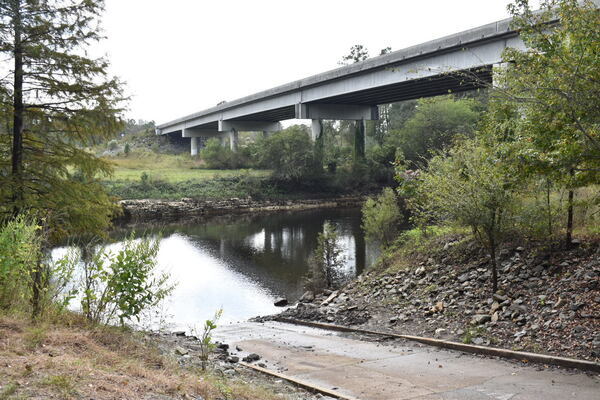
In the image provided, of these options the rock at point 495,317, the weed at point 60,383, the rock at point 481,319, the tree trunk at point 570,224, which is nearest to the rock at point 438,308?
the rock at point 481,319

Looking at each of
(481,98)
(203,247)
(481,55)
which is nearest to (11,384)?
(203,247)

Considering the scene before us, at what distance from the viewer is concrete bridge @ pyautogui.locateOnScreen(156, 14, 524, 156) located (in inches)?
1174

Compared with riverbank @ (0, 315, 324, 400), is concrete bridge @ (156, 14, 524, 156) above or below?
above

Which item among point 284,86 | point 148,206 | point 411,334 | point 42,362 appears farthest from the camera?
point 284,86

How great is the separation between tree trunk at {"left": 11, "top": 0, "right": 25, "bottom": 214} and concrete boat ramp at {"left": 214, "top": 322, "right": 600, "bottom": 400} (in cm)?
624

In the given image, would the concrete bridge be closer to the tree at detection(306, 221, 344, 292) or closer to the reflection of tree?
the tree at detection(306, 221, 344, 292)

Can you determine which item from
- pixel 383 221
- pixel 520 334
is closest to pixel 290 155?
pixel 383 221

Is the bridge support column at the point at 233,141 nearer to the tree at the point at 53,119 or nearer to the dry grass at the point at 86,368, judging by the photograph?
the tree at the point at 53,119

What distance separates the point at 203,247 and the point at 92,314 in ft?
77.0

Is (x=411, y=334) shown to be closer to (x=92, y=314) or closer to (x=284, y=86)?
(x=92, y=314)

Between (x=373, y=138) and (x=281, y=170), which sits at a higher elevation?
(x=373, y=138)

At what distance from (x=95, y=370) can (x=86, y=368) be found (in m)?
0.09

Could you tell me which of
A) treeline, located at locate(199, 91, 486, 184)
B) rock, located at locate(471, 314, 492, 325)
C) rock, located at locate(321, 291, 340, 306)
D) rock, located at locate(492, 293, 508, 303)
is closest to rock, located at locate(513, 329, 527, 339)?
rock, located at locate(471, 314, 492, 325)

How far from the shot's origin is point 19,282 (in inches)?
308
